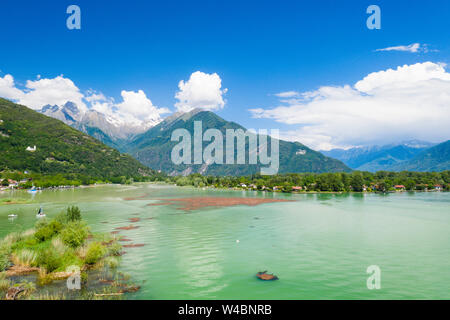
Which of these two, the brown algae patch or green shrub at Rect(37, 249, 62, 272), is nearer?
green shrub at Rect(37, 249, 62, 272)

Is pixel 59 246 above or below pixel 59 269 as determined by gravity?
above

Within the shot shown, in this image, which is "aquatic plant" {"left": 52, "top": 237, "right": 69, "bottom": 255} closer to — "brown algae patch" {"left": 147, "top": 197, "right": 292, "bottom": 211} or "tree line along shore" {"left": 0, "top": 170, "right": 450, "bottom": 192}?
"brown algae patch" {"left": 147, "top": 197, "right": 292, "bottom": 211}

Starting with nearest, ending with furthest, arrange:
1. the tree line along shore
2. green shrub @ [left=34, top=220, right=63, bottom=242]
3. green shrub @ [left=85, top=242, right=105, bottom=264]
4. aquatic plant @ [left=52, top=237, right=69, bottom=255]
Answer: green shrub @ [left=85, top=242, right=105, bottom=264] → aquatic plant @ [left=52, top=237, right=69, bottom=255] → green shrub @ [left=34, top=220, right=63, bottom=242] → the tree line along shore

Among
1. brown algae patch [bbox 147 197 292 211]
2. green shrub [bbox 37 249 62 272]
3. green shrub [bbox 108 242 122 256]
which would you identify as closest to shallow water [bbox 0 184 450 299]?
green shrub [bbox 108 242 122 256]

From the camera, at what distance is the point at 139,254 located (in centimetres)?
2702

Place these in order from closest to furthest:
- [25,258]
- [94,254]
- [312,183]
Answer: [94,254]
[25,258]
[312,183]

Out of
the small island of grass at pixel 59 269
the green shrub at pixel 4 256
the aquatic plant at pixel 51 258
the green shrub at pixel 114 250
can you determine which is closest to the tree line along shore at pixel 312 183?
the green shrub at pixel 114 250

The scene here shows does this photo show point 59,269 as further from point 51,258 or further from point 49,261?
point 51,258

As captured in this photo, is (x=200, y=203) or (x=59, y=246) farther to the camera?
(x=200, y=203)

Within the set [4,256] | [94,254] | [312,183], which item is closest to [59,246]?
[4,256]

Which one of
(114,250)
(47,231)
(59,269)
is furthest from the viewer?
(47,231)

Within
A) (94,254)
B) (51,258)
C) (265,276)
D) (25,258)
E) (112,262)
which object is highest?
(51,258)
